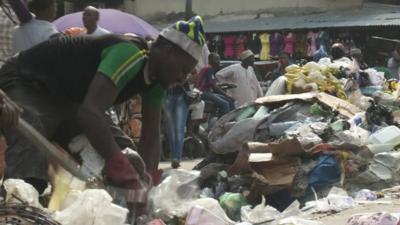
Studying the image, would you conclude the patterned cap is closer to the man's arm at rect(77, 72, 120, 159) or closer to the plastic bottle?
the man's arm at rect(77, 72, 120, 159)

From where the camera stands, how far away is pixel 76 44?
3.85 m

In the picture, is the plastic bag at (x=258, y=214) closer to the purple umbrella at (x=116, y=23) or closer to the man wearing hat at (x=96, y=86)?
the man wearing hat at (x=96, y=86)

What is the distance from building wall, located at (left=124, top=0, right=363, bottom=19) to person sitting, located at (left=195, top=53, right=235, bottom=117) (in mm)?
14516

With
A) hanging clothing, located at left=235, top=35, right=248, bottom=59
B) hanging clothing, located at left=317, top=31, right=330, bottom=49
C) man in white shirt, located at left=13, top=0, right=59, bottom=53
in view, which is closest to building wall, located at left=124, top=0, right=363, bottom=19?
hanging clothing, located at left=235, top=35, right=248, bottom=59

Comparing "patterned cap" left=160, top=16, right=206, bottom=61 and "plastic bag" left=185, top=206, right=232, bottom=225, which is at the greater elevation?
"patterned cap" left=160, top=16, right=206, bottom=61

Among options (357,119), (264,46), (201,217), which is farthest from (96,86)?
(264,46)

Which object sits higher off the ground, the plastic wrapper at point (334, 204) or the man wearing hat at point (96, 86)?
the man wearing hat at point (96, 86)

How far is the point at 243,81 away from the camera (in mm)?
11414

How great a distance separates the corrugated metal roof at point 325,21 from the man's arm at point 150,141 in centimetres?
1586

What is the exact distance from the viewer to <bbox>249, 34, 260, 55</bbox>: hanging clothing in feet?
70.5

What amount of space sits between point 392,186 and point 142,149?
3.84 metres

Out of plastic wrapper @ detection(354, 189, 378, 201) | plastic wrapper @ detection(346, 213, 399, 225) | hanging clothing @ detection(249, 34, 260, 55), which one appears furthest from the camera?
hanging clothing @ detection(249, 34, 260, 55)

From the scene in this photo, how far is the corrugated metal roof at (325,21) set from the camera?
790 inches

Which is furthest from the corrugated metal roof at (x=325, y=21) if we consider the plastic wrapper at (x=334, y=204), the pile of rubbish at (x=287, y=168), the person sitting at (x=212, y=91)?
the plastic wrapper at (x=334, y=204)
